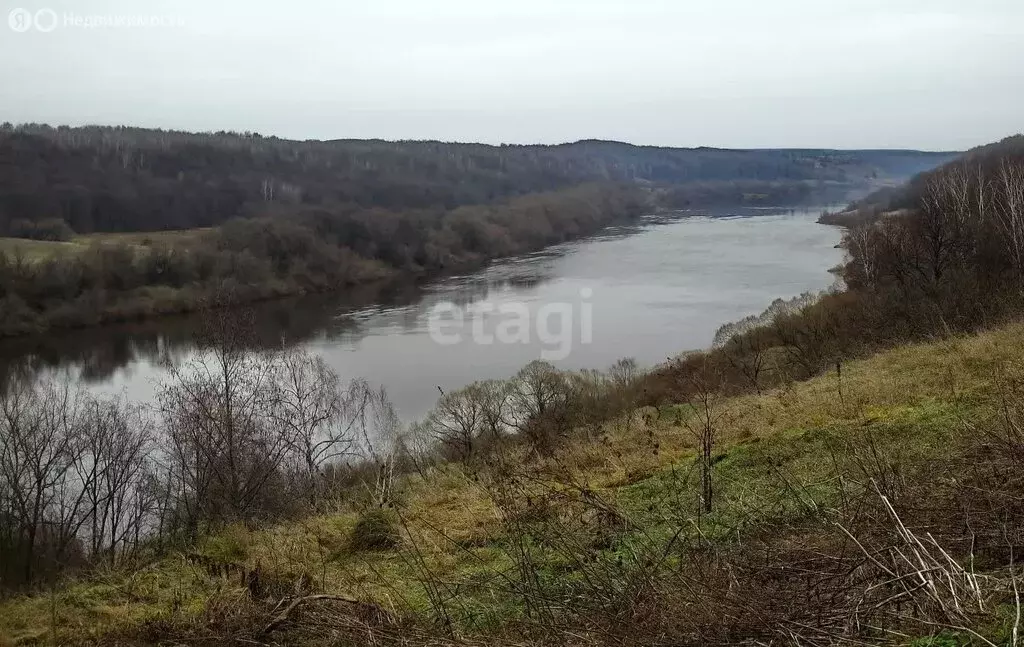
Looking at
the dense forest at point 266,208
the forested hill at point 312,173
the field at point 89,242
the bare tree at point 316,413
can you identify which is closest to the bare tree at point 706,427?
the bare tree at point 316,413

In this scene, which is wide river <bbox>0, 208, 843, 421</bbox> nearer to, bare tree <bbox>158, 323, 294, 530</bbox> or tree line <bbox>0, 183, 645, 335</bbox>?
tree line <bbox>0, 183, 645, 335</bbox>

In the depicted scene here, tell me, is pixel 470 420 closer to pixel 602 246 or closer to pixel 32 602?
pixel 32 602

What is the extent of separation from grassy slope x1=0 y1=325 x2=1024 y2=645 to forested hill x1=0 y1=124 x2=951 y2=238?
1598 inches

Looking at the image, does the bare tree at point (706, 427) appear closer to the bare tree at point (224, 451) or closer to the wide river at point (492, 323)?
the bare tree at point (224, 451)

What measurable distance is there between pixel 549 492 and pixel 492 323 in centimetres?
1994

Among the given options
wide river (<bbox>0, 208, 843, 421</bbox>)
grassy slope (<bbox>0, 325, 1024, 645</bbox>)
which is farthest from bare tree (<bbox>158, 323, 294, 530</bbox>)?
wide river (<bbox>0, 208, 843, 421</bbox>)

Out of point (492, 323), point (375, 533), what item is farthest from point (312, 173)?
point (375, 533)

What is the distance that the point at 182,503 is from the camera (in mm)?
11188

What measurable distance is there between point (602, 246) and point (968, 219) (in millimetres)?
29461

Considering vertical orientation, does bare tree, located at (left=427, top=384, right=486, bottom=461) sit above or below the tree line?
below

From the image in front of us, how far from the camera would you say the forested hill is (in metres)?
44.5

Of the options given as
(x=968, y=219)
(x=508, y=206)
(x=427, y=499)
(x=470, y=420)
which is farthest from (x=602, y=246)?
(x=427, y=499)

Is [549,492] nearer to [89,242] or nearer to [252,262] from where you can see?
[252,262]

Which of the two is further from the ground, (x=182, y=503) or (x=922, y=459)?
(x=922, y=459)
